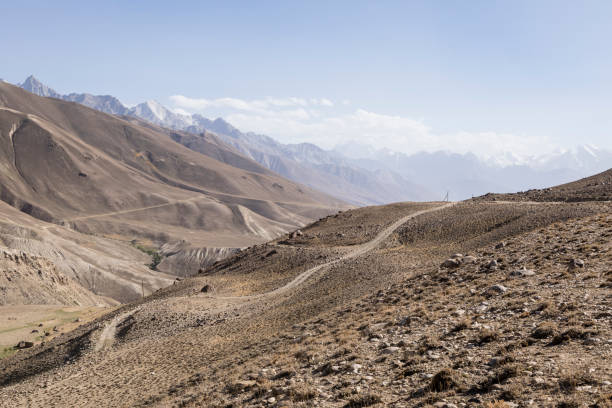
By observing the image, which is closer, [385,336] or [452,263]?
[385,336]

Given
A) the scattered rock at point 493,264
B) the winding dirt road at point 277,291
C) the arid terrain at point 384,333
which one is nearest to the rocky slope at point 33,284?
the arid terrain at point 384,333

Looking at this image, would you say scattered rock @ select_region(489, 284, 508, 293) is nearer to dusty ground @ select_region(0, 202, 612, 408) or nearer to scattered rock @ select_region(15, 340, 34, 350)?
dusty ground @ select_region(0, 202, 612, 408)

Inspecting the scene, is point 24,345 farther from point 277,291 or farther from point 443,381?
point 443,381

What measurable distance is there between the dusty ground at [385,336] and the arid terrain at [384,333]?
9 cm

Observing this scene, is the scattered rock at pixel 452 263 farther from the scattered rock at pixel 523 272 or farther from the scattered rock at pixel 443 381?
the scattered rock at pixel 443 381

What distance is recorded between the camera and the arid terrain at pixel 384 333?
39.1ft

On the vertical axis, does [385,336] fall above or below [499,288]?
below

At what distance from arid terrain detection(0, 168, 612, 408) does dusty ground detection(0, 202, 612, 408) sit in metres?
0.09

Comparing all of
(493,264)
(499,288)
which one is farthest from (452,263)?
(499,288)

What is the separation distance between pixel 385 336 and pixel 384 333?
41 cm

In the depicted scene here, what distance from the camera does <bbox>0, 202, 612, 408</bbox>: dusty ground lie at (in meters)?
11.9

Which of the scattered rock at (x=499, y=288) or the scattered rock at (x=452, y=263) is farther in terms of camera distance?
the scattered rock at (x=452, y=263)

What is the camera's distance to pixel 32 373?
34.2 metres

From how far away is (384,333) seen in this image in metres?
17.9
